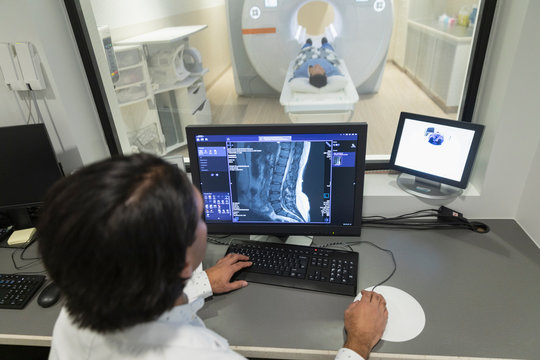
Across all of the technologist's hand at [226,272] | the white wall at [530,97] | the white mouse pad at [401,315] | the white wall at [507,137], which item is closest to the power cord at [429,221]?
the white wall at [507,137]

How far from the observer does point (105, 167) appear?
1.85ft

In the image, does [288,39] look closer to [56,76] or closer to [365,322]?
[56,76]

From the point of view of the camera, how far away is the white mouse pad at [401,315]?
0.94 meters

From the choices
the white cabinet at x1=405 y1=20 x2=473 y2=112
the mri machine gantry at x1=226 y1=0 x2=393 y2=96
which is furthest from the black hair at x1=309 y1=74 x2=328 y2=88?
the white cabinet at x1=405 y1=20 x2=473 y2=112

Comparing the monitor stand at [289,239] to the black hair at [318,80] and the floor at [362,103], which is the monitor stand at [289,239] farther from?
the black hair at [318,80]

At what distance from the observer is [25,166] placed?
4.54 ft

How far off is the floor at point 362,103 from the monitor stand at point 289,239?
1.04m

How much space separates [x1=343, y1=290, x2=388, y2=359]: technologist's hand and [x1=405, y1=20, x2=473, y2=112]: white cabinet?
161 cm

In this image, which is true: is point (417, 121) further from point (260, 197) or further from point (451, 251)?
point (260, 197)

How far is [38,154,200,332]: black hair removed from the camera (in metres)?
0.52

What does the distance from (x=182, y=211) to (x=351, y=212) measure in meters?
0.77

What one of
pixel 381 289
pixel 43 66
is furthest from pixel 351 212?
pixel 43 66

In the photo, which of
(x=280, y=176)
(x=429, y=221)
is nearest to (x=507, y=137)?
(x=429, y=221)

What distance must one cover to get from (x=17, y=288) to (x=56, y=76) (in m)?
0.83
